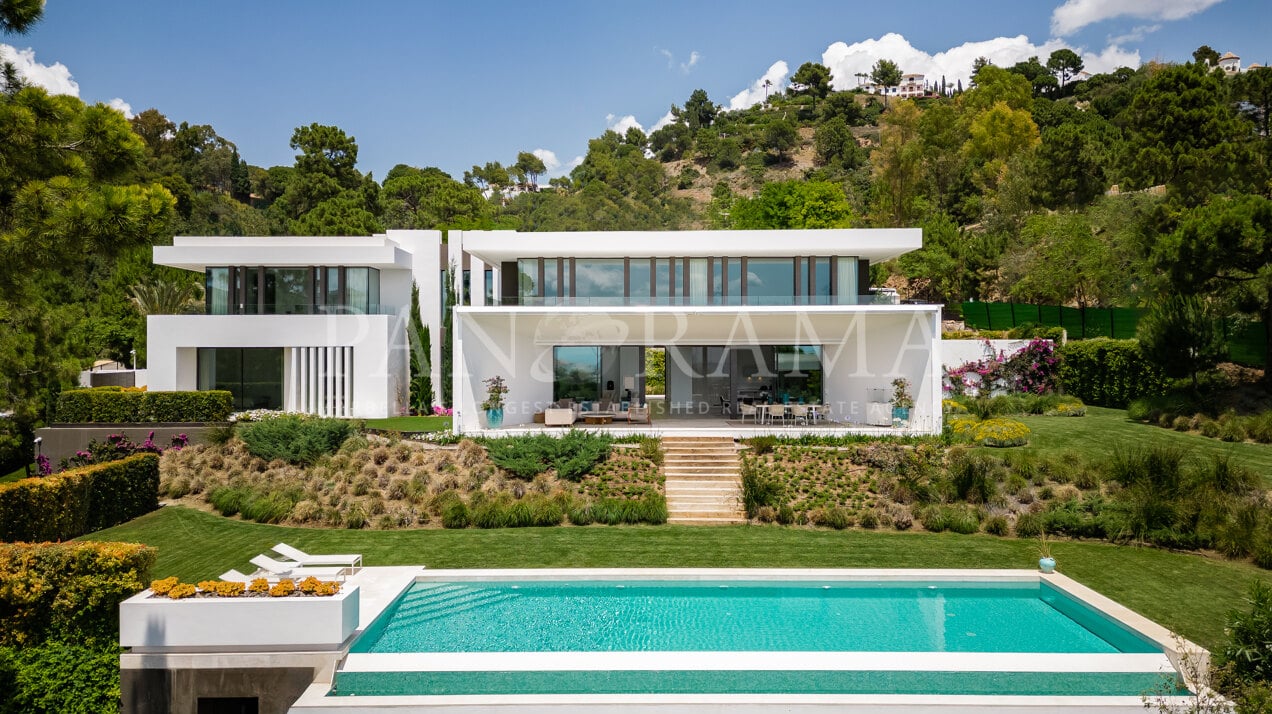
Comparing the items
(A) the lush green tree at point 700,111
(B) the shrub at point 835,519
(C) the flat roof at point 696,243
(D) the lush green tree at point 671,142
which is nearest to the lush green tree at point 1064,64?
(A) the lush green tree at point 700,111

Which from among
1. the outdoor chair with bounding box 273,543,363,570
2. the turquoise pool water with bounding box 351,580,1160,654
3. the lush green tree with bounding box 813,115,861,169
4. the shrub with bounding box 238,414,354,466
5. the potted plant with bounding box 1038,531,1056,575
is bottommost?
the turquoise pool water with bounding box 351,580,1160,654

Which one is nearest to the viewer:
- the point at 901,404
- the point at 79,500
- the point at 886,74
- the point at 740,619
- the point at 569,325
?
the point at 740,619

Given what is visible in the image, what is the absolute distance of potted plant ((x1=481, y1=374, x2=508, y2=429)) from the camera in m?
20.4

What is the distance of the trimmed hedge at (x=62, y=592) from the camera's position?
8055mm

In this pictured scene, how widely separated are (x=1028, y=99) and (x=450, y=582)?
62711mm

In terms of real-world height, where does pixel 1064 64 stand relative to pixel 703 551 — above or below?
above

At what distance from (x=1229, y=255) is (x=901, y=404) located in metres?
9.19

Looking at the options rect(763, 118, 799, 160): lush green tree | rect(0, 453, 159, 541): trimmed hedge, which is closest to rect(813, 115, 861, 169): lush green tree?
rect(763, 118, 799, 160): lush green tree

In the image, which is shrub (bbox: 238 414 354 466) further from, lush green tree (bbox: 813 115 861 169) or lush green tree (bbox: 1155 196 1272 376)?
lush green tree (bbox: 813 115 861 169)

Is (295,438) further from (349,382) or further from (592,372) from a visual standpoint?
(592,372)

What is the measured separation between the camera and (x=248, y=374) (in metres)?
24.9

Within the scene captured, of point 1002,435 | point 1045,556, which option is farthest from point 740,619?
point 1002,435

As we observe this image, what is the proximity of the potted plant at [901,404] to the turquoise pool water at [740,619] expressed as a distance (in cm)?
931

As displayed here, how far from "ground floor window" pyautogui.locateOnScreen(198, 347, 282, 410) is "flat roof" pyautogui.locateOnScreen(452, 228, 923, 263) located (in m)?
8.90
